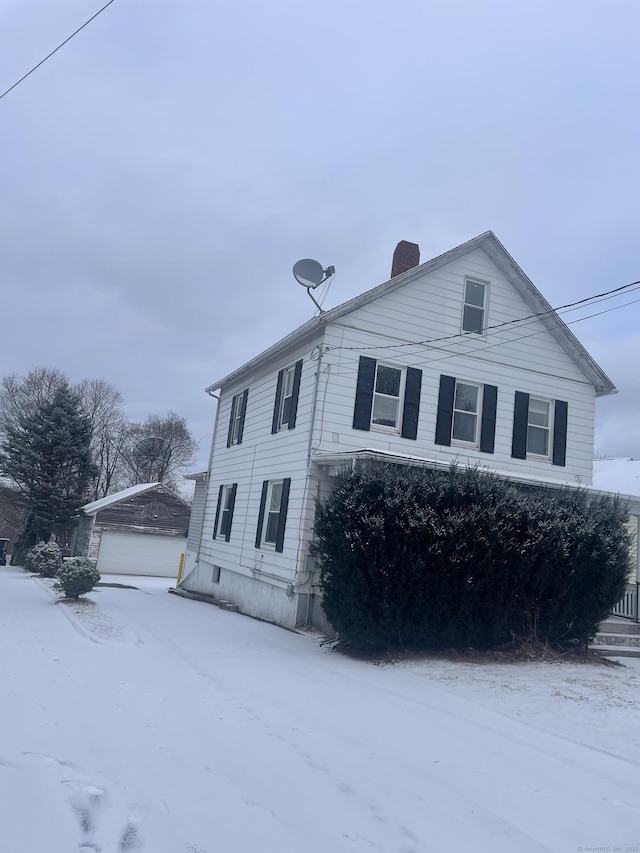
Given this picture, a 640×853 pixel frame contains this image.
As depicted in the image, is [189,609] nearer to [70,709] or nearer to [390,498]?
[390,498]

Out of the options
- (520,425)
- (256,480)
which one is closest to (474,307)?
(520,425)

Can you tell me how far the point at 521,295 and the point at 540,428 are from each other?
3.23m

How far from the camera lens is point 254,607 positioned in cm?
1661

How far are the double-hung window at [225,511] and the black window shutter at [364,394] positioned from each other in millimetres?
6060

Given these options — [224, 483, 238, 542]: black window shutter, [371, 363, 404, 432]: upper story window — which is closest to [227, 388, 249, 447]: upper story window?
[224, 483, 238, 542]: black window shutter

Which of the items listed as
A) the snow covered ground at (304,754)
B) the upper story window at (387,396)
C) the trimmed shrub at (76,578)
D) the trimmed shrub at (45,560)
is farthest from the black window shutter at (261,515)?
the trimmed shrub at (45,560)

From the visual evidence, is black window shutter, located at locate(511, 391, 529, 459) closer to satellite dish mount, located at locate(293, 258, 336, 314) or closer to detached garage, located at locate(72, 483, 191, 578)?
satellite dish mount, located at locate(293, 258, 336, 314)

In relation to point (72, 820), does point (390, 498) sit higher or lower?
higher

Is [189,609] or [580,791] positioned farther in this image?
[189,609]

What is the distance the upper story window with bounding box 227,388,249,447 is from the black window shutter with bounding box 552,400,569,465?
835cm

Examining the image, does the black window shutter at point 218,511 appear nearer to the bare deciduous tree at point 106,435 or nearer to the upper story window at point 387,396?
the upper story window at point 387,396

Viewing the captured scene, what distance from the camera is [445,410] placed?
51.3ft

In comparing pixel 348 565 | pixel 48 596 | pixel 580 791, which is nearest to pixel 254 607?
pixel 48 596

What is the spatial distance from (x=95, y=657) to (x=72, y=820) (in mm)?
5302
